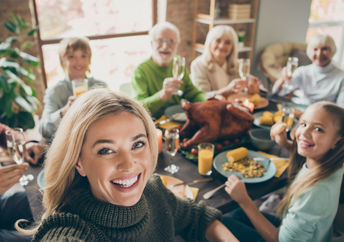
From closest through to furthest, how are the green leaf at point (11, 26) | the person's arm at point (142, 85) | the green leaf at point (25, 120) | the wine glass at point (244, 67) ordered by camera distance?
the wine glass at point (244, 67) < the person's arm at point (142, 85) < the green leaf at point (11, 26) < the green leaf at point (25, 120)

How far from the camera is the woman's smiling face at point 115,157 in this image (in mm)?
759

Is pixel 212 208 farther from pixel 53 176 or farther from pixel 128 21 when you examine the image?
pixel 128 21

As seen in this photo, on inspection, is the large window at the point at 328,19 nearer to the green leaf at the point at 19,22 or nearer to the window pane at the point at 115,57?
the window pane at the point at 115,57

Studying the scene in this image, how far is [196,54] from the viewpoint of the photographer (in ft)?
13.7

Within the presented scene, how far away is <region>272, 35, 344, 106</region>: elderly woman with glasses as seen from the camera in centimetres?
254

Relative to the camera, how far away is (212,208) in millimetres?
1156

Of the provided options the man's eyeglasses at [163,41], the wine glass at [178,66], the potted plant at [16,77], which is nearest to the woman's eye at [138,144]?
the wine glass at [178,66]

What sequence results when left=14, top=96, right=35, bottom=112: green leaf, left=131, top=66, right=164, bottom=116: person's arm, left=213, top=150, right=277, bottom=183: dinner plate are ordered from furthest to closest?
left=14, top=96, right=35, bottom=112: green leaf, left=131, top=66, right=164, bottom=116: person's arm, left=213, top=150, right=277, bottom=183: dinner plate

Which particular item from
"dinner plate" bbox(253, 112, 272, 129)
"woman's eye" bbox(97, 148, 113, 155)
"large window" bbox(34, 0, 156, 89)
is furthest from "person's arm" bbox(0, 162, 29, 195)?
"large window" bbox(34, 0, 156, 89)

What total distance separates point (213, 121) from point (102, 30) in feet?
8.50

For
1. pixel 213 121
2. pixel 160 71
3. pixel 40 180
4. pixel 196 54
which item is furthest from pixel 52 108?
pixel 196 54

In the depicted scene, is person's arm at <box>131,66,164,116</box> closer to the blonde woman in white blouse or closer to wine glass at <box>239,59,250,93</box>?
the blonde woman in white blouse

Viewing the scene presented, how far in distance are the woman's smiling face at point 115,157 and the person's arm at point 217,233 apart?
430 mm

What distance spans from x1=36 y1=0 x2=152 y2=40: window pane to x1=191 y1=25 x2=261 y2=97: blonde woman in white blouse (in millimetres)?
1432
